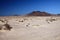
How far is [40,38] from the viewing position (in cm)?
730

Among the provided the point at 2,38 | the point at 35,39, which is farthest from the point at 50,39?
the point at 2,38

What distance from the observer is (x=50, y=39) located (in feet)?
23.4

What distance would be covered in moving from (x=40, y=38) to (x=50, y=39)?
518 millimetres

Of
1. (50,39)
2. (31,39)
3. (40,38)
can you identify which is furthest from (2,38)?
Answer: (50,39)

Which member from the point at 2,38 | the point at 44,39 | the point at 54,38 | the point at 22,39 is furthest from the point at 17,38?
the point at 54,38

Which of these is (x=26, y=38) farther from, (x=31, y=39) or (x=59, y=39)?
(x=59, y=39)

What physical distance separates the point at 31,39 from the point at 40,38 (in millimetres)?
500

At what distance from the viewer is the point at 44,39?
281 inches

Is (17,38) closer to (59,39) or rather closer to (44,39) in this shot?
(44,39)

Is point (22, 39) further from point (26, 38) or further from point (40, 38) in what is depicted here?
point (40, 38)

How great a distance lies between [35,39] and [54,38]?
99 cm

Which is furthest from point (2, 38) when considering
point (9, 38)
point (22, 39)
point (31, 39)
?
point (31, 39)

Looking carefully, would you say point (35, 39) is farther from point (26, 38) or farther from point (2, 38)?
point (2, 38)

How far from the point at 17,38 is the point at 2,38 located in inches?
29.5
